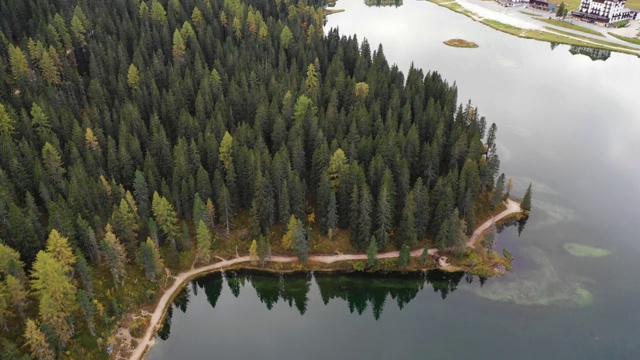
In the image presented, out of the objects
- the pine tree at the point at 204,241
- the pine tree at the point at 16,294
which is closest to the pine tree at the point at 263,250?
the pine tree at the point at 204,241

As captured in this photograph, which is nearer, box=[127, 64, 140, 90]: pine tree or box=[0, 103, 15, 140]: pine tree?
box=[0, 103, 15, 140]: pine tree

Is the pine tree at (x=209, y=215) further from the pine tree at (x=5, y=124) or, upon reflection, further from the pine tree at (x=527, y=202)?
the pine tree at (x=527, y=202)

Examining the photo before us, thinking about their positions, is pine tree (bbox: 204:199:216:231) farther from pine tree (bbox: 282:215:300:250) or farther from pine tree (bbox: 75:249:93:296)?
pine tree (bbox: 75:249:93:296)

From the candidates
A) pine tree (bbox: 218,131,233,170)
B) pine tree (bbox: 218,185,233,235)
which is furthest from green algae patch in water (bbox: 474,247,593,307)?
pine tree (bbox: 218,131,233,170)

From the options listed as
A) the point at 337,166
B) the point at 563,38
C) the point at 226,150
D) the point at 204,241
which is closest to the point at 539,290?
the point at 337,166

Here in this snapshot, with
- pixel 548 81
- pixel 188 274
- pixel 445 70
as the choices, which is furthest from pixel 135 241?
pixel 548 81

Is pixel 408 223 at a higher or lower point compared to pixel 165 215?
higher

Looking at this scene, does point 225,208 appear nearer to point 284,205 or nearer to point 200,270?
point 284,205
